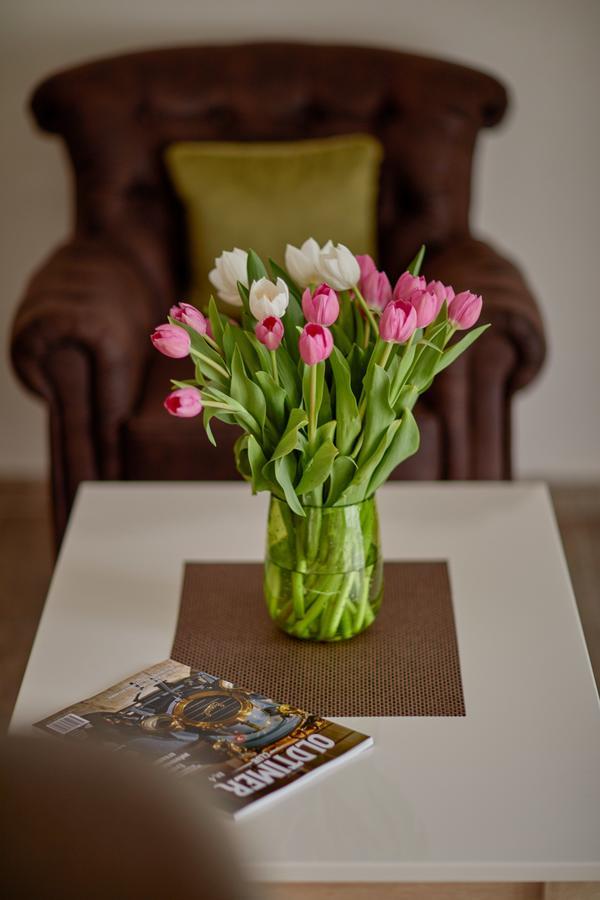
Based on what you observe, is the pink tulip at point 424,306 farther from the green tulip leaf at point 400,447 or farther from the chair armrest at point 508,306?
the chair armrest at point 508,306

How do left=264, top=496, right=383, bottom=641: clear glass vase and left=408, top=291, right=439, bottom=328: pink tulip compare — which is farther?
left=264, top=496, right=383, bottom=641: clear glass vase

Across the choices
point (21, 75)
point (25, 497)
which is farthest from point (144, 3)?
point (25, 497)

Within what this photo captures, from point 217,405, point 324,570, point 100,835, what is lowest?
point 324,570

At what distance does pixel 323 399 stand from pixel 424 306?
0.18m

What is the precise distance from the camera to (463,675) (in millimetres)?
1376

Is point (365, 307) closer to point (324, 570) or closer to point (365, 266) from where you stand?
point (365, 266)

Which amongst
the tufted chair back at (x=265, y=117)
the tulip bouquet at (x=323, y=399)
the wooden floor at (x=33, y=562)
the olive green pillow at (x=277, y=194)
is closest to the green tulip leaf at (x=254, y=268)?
the tulip bouquet at (x=323, y=399)

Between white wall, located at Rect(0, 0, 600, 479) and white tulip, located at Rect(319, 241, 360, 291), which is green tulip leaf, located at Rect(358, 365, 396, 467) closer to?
white tulip, located at Rect(319, 241, 360, 291)

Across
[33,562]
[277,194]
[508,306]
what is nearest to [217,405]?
[508,306]

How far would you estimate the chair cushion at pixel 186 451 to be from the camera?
7.39ft

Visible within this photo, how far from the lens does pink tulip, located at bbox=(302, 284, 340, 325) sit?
119 cm

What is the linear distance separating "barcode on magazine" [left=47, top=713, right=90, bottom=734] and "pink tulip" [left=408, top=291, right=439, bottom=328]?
0.56 m

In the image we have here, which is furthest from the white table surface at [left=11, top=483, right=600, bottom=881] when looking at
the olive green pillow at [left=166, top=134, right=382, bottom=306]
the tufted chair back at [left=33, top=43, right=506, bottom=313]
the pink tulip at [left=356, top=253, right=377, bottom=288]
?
the tufted chair back at [left=33, top=43, right=506, bottom=313]

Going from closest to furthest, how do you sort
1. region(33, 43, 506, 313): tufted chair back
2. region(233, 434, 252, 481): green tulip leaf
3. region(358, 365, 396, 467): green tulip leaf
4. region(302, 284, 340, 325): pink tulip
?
region(302, 284, 340, 325): pink tulip, region(358, 365, 396, 467): green tulip leaf, region(233, 434, 252, 481): green tulip leaf, region(33, 43, 506, 313): tufted chair back
